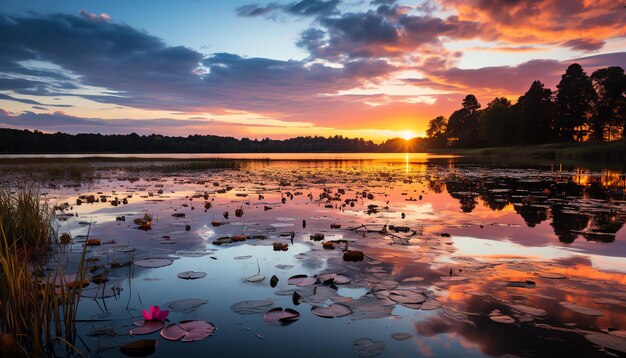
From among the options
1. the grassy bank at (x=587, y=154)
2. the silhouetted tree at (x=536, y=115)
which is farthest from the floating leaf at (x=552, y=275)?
the silhouetted tree at (x=536, y=115)

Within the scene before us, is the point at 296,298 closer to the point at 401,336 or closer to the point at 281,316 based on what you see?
the point at 281,316

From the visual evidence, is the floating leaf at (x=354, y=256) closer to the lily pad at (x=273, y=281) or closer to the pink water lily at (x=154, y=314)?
the lily pad at (x=273, y=281)

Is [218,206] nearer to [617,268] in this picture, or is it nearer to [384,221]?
[384,221]

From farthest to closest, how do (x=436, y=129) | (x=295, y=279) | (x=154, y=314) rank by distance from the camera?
(x=436, y=129) → (x=295, y=279) → (x=154, y=314)

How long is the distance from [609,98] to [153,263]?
8599cm

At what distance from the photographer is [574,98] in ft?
243

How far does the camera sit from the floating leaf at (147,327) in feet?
13.0

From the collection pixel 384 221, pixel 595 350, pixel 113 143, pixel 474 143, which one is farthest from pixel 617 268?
pixel 113 143

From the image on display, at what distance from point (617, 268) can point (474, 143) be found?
119123mm

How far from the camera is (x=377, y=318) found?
4316 mm

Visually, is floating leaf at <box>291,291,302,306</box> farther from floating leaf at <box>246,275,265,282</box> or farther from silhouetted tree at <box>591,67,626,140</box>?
silhouetted tree at <box>591,67,626,140</box>

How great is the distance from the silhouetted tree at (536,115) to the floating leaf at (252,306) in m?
89.6

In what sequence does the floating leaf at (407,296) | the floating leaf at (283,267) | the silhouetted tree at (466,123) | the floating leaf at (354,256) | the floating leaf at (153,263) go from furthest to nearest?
the silhouetted tree at (466,123), the floating leaf at (354,256), the floating leaf at (153,263), the floating leaf at (283,267), the floating leaf at (407,296)

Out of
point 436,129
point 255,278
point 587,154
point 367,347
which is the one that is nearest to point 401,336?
point 367,347
